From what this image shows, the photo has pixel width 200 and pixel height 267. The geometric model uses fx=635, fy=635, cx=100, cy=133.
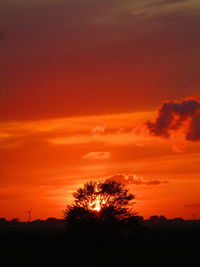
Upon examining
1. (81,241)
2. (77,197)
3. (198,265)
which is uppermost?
(77,197)

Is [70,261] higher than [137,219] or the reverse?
the reverse

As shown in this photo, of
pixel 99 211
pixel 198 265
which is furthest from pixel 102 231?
pixel 198 265

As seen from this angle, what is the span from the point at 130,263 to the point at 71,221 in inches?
2071

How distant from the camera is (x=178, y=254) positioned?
8081cm

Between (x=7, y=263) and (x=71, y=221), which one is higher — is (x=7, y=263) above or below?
below

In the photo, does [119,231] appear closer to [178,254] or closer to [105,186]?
[105,186]

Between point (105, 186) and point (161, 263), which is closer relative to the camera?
point (161, 263)

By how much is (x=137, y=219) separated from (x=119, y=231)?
4.25m

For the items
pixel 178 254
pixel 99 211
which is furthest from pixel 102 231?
pixel 178 254

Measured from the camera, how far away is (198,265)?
209ft

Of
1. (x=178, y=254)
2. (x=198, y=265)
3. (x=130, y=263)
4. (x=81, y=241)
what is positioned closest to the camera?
(x=198, y=265)

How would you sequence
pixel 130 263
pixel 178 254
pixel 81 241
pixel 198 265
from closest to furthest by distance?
pixel 198 265 → pixel 130 263 → pixel 178 254 → pixel 81 241

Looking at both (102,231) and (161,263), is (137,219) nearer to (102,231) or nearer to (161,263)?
(102,231)

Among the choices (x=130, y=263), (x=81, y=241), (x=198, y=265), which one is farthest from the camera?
(x=81, y=241)
